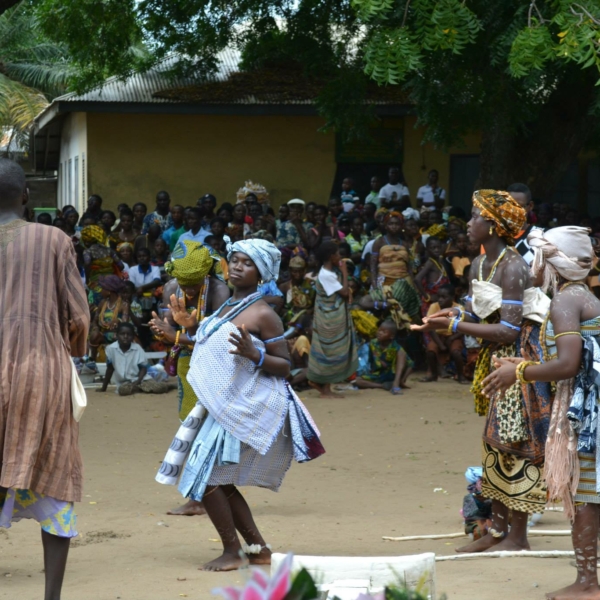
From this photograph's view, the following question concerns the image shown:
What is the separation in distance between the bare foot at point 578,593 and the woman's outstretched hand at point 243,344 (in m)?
1.76

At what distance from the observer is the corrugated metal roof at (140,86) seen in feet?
53.9

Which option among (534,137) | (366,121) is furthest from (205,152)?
(534,137)

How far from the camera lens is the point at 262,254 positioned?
17.7 feet

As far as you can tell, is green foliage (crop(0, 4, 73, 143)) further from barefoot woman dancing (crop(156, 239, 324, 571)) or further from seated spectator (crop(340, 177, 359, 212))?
barefoot woman dancing (crop(156, 239, 324, 571))

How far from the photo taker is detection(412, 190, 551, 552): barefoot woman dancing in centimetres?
532

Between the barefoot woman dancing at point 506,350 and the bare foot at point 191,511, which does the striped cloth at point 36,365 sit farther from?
the bare foot at point 191,511

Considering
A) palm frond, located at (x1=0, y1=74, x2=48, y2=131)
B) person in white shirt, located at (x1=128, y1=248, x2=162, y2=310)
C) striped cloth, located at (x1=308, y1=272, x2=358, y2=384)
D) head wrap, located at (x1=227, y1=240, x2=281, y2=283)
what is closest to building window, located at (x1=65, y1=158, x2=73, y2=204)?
palm frond, located at (x1=0, y1=74, x2=48, y2=131)

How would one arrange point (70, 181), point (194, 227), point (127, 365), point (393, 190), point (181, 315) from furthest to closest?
point (70, 181)
point (393, 190)
point (194, 227)
point (127, 365)
point (181, 315)

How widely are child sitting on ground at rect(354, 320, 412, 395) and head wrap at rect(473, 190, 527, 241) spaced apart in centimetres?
643

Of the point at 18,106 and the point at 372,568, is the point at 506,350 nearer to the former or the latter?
the point at 372,568

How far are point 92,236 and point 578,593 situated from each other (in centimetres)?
968

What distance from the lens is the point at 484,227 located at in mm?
5473

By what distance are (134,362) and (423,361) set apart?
356cm

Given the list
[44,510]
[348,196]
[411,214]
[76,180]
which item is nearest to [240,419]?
[44,510]
